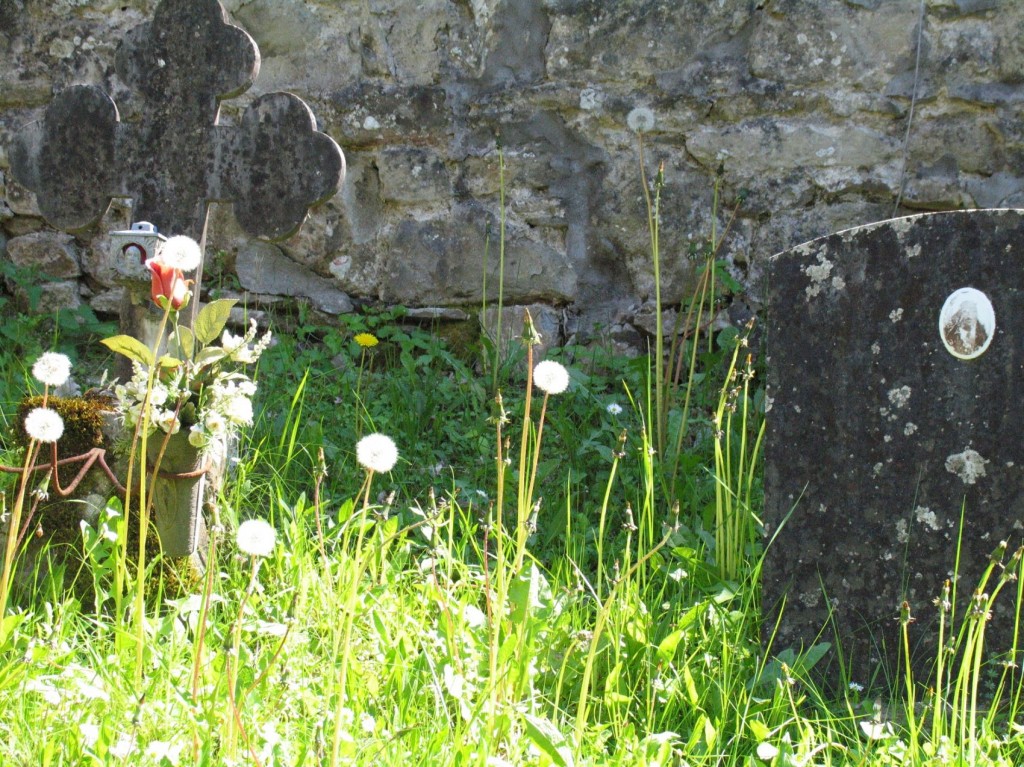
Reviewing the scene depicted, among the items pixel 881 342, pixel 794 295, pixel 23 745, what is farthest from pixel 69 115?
pixel 881 342

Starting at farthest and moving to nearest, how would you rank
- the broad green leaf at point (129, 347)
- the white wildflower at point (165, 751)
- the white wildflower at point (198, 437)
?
the broad green leaf at point (129, 347) < the white wildflower at point (198, 437) < the white wildflower at point (165, 751)

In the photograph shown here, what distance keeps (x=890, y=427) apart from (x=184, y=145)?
5.73 feet

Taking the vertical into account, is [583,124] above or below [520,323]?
above

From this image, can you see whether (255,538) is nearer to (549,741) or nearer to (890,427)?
(549,741)

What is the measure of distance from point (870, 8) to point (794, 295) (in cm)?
181

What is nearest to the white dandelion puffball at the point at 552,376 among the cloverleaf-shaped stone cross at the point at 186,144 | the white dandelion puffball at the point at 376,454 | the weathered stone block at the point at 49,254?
the white dandelion puffball at the point at 376,454

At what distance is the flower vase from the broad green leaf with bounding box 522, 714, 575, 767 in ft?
2.97

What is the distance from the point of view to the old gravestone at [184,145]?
243 cm

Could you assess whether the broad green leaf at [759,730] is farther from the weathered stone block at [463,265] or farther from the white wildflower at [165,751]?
the weathered stone block at [463,265]

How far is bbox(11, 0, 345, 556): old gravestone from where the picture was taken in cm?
243

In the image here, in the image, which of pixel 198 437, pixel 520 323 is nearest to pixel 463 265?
pixel 520 323

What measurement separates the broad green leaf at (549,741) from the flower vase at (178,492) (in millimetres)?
905

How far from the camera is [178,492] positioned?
6.70 feet

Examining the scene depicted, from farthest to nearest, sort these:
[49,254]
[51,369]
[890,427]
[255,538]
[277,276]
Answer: [49,254]
[277,276]
[890,427]
[51,369]
[255,538]
